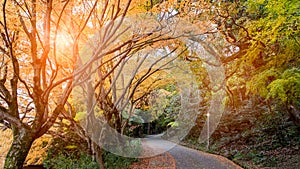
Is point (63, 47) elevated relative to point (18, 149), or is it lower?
elevated

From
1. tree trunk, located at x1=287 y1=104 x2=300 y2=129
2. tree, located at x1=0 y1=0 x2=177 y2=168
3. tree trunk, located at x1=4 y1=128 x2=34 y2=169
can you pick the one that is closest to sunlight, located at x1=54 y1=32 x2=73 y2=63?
tree, located at x1=0 y1=0 x2=177 y2=168

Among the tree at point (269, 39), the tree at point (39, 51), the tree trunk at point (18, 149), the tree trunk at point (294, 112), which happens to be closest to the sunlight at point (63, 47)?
the tree at point (39, 51)

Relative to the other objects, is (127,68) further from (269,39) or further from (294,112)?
(294,112)

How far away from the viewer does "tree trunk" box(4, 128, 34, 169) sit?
4348mm

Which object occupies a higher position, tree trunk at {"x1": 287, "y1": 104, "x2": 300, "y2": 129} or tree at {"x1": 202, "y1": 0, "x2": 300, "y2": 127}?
tree at {"x1": 202, "y1": 0, "x2": 300, "y2": 127}

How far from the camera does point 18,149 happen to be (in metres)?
4.43

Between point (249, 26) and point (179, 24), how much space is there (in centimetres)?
228

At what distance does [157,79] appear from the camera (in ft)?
40.4

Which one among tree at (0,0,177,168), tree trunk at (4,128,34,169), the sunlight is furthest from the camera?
→ the sunlight

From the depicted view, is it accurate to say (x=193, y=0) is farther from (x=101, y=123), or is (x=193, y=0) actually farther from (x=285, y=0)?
(x=101, y=123)

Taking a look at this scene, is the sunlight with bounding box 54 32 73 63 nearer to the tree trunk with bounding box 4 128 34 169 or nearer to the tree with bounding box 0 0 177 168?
the tree with bounding box 0 0 177 168

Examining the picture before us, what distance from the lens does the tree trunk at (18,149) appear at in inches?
171

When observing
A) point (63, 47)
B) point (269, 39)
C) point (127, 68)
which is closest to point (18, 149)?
point (63, 47)

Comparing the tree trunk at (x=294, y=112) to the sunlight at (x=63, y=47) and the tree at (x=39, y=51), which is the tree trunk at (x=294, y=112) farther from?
the sunlight at (x=63, y=47)
